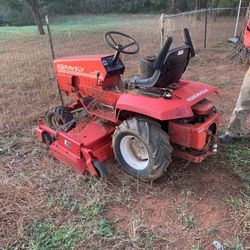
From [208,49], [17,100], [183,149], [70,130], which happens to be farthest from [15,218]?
[208,49]

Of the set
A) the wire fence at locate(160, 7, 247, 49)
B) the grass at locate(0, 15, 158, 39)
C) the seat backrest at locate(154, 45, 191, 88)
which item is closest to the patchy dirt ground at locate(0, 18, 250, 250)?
the seat backrest at locate(154, 45, 191, 88)

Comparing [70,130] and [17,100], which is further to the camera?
[17,100]

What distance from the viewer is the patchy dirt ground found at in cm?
261

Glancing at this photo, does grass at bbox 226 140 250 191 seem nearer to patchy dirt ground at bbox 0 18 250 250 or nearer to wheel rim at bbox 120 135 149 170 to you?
Answer: patchy dirt ground at bbox 0 18 250 250

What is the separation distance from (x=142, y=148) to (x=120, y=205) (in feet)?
2.08

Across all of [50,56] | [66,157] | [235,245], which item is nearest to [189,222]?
[235,245]

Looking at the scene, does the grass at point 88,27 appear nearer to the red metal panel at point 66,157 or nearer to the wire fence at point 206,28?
the wire fence at point 206,28

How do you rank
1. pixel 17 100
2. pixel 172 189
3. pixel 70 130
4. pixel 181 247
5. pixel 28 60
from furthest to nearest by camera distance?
pixel 28 60 → pixel 17 100 → pixel 70 130 → pixel 172 189 → pixel 181 247

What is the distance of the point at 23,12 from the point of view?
28266 mm

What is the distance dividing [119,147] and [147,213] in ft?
2.50

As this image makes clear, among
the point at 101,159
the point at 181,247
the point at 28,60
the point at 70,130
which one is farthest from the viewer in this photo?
the point at 28,60

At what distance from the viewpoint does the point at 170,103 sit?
2.92 meters

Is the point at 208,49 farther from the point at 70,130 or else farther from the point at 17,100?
the point at 70,130

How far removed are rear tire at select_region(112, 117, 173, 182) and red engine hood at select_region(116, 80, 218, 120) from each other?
0.16 m
